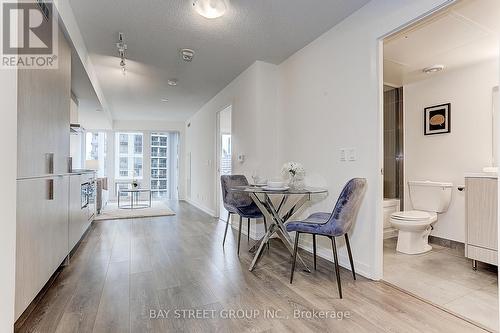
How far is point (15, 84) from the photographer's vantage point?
1.36 metres

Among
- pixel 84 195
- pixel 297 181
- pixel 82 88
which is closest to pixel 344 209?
pixel 297 181

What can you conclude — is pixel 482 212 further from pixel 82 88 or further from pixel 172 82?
pixel 82 88

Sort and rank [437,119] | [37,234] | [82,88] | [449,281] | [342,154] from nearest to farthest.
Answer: [37,234], [449,281], [342,154], [437,119], [82,88]

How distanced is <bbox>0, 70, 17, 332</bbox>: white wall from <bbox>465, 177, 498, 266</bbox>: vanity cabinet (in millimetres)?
3458

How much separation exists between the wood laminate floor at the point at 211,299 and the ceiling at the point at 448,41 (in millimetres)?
2112

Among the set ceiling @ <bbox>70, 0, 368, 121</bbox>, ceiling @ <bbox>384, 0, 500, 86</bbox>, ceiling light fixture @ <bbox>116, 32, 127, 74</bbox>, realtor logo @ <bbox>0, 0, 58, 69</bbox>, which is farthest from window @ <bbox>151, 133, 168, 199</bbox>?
ceiling @ <bbox>384, 0, 500, 86</bbox>

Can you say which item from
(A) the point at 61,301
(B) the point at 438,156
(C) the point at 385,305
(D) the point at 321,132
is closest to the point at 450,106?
(B) the point at 438,156

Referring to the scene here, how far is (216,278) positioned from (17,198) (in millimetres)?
1511

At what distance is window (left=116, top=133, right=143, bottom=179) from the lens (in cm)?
789

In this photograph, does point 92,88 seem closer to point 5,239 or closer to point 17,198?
point 17,198

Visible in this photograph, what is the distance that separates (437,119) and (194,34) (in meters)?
3.20

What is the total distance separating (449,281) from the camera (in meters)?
2.25

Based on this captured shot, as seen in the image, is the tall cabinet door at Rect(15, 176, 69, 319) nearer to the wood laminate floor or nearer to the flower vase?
the wood laminate floor

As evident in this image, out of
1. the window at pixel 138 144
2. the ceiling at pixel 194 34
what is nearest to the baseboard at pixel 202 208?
the window at pixel 138 144
